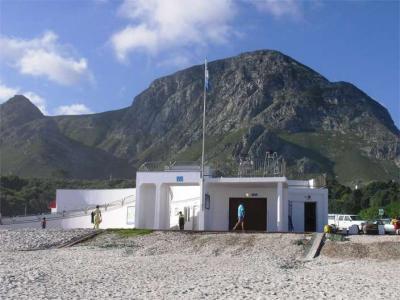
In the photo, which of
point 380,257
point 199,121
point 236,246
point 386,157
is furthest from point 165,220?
point 199,121

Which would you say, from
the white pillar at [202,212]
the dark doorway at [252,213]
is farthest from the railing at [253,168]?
the dark doorway at [252,213]

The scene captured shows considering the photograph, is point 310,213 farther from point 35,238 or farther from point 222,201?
point 35,238

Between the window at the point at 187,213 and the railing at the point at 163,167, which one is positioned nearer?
the railing at the point at 163,167

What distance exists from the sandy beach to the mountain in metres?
91.0

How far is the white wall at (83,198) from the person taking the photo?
4578cm

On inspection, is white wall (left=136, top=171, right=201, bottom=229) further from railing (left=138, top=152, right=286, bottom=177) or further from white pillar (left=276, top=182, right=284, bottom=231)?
white pillar (left=276, top=182, right=284, bottom=231)

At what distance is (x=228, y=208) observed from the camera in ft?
109

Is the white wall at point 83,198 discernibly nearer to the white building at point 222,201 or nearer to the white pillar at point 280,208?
the white building at point 222,201

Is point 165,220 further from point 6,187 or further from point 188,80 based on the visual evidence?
point 188,80

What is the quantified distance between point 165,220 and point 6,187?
56691 millimetres

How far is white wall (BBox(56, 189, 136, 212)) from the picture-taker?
45.8m

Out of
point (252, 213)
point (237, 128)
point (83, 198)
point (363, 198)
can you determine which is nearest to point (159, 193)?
point (252, 213)

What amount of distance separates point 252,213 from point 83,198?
18.9 m

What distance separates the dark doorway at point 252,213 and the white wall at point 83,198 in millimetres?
14382
